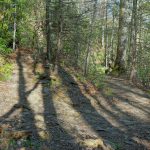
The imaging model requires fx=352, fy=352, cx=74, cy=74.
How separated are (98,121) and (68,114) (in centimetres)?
95

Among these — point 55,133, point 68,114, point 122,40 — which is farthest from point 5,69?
point 122,40

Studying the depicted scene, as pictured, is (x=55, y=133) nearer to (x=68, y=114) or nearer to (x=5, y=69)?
(x=68, y=114)

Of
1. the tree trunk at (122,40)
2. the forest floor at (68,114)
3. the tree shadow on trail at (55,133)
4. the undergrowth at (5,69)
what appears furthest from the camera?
the tree trunk at (122,40)

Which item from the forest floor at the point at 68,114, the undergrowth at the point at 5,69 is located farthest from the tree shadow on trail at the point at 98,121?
the undergrowth at the point at 5,69

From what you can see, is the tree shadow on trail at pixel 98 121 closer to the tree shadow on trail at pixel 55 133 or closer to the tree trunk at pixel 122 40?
the tree shadow on trail at pixel 55 133

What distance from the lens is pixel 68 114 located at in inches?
424

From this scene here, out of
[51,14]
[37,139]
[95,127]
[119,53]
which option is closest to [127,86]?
[119,53]

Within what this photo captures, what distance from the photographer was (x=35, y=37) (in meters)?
19.9

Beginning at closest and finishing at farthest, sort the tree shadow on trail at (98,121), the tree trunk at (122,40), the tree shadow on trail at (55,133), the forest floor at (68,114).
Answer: the tree shadow on trail at (55,133) → the forest floor at (68,114) → the tree shadow on trail at (98,121) → the tree trunk at (122,40)

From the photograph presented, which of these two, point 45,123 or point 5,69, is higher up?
point 5,69

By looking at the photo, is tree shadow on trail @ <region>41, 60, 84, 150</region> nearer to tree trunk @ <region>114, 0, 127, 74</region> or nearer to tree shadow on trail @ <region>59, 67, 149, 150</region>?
tree shadow on trail @ <region>59, 67, 149, 150</region>

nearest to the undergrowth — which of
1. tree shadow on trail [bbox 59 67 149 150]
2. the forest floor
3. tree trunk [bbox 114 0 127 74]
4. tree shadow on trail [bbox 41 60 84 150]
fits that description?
the forest floor

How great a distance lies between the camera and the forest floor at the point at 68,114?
8117 millimetres

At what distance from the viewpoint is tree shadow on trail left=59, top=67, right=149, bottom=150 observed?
→ 8.77 m
